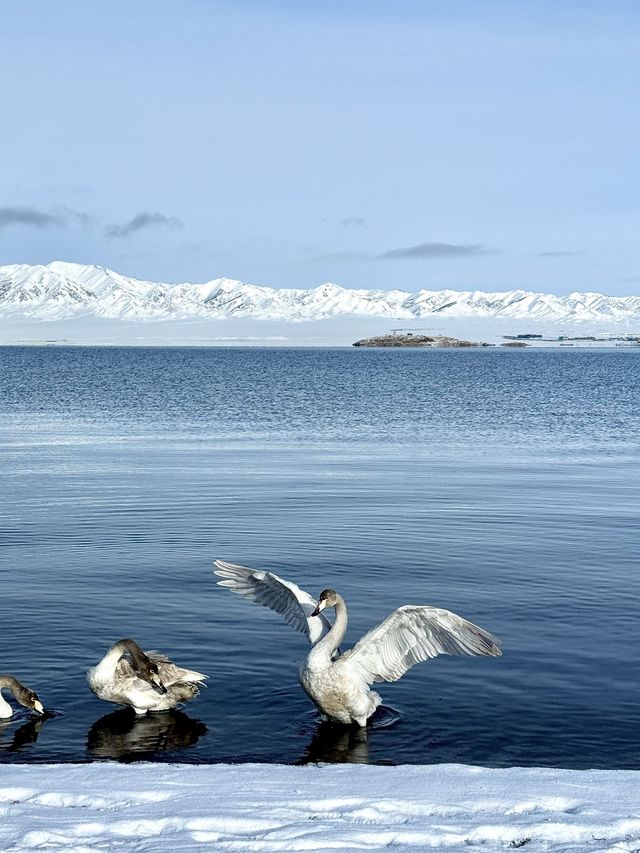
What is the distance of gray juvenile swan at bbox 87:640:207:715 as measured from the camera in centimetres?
1287

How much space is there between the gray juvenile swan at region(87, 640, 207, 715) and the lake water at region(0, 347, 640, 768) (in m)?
0.23

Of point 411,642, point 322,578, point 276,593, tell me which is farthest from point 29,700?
point 322,578

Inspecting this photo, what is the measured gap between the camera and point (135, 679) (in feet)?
42.5

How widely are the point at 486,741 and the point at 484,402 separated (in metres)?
59.7

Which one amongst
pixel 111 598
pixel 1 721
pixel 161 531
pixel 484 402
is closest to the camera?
pixel 1 721

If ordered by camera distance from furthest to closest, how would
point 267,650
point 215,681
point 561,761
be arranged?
point 267,650 → point 215,681 → point 561,761

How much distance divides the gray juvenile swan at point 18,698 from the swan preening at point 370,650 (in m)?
2.80

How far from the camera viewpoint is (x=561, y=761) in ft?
38.1

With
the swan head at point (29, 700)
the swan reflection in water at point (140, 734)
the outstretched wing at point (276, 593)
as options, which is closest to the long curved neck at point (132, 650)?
the swan reflection in water at point (140, 734)

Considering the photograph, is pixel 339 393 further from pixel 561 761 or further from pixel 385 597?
pixel 561 761

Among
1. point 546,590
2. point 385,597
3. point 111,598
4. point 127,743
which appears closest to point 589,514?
point 546,590

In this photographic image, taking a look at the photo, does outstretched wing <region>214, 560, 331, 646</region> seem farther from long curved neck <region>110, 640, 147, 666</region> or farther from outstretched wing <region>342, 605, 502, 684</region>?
long curved neck <region>110, 640, 147, 666</region>

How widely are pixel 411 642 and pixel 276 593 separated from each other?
2166 millimetres

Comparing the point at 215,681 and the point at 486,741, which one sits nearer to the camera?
the point at 486,741
